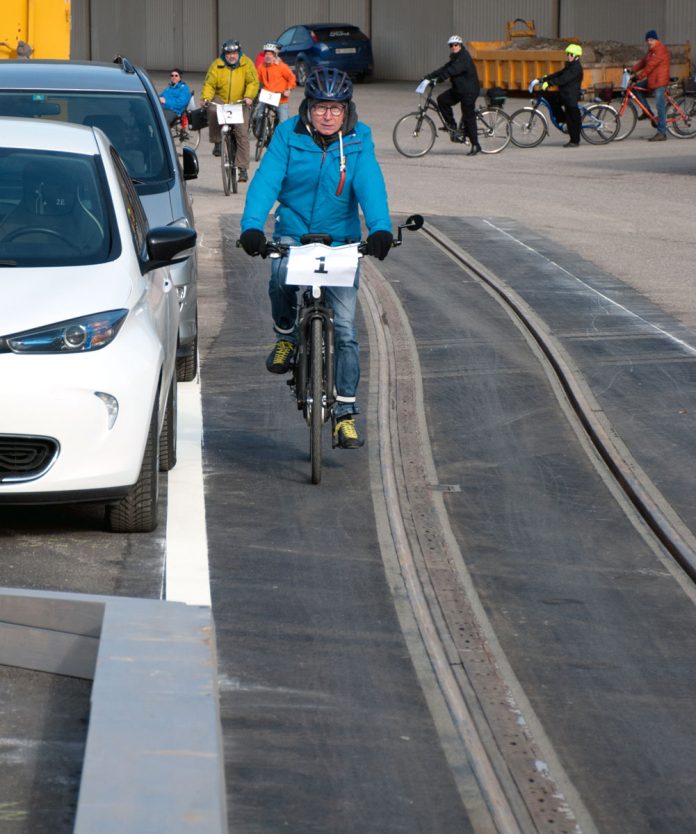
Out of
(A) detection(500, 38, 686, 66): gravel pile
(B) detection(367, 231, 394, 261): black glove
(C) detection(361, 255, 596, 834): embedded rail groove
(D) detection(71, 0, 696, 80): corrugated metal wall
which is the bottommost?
(C) detection(361, 255, 596, 834): embedded rail groove

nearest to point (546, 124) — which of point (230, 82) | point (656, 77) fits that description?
point (656, 77)

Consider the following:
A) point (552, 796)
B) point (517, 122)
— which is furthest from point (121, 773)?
point (517, 122)

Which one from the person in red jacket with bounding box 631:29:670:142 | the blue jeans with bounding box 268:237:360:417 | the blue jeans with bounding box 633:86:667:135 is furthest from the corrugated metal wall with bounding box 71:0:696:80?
the blue jeans with bounding box 268:237:360:417

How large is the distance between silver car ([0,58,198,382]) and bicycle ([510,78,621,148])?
17757 mm

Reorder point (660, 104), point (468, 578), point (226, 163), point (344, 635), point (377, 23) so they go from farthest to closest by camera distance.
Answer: point (377, 23) → point (660, 104) → point (226, 163) → point (468, 578) → point (344, 635)

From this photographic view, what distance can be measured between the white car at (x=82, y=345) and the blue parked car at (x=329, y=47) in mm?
39332

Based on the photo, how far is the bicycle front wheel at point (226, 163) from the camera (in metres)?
20.7

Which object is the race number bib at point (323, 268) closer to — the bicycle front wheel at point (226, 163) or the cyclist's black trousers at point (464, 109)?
the bicycle front wheel at point (226, 163)

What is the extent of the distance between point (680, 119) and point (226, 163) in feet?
40.0

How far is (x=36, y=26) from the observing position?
911 inches

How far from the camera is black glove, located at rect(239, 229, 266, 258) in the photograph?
7.54 metres

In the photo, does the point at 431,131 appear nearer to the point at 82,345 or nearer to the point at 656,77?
the point at 656,77

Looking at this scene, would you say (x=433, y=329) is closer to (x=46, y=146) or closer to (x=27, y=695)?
(x=46, y=146)

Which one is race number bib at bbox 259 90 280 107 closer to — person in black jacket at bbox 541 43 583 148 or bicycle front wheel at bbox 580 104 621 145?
person in black jacket at bbox 541 43 583 148
